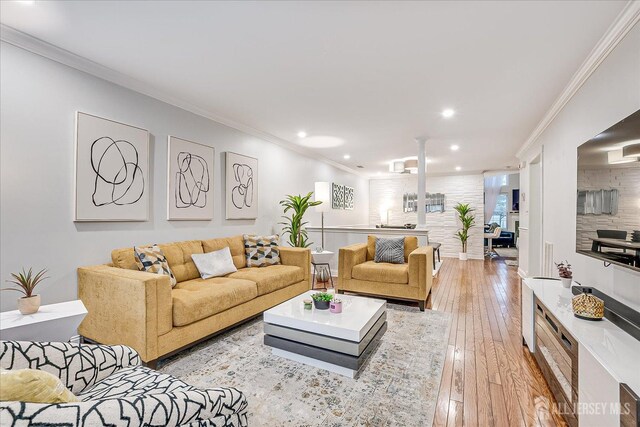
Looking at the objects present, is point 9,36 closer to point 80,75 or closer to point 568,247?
point 80,75

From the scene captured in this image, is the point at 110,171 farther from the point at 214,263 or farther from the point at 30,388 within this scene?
the point at 30,388

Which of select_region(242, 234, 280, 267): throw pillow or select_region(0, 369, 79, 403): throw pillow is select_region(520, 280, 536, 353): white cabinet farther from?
select_region(0, 369, 79, 403): throw pillow

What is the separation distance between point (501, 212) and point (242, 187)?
911 centimetres

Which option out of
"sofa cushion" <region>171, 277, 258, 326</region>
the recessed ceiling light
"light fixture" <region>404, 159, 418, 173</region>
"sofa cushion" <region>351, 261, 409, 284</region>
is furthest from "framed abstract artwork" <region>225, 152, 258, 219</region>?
"light fixture" <region>404, 159, 418, 173</region>

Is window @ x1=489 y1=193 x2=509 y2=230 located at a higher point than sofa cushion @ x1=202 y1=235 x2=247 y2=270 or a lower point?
higher

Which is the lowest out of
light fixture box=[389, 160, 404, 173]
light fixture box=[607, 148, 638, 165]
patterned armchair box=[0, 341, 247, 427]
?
patterned armchair box=[0, 341, 247, 427]

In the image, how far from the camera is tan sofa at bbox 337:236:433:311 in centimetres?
350

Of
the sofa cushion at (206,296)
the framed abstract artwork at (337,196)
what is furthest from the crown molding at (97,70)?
the framed abstract artwork at (337,196)

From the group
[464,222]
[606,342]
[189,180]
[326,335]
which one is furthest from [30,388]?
[464,222]

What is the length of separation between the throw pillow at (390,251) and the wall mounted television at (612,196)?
1.99 metres

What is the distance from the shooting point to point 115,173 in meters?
2.75

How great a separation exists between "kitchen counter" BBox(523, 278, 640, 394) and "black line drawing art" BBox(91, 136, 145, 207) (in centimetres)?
348

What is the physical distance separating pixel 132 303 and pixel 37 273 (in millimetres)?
849

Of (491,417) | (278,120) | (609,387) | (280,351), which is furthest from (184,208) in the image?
(609,387)
